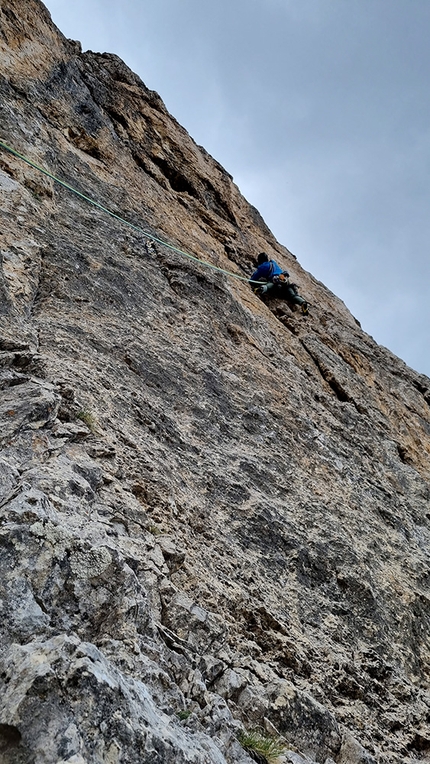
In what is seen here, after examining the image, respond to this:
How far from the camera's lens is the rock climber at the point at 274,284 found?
11.9 m

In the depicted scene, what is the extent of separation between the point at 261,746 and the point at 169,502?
6.10 feet

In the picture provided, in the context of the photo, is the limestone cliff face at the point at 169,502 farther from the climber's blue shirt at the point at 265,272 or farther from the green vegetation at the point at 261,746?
the climber's blue shirt at the point at 265,272

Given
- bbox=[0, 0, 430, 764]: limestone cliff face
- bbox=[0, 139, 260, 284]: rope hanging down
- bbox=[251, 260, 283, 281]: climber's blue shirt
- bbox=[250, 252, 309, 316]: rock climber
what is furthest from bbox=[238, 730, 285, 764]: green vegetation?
bbox=[251, 260, 283, 281]: climber's blue shirt

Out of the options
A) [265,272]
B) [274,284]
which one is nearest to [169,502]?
[274,284]

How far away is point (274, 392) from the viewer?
25.1 feet

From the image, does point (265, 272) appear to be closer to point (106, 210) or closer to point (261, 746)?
point (106, 210)

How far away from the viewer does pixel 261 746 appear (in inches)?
125

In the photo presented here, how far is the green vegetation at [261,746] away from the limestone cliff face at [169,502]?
10cm

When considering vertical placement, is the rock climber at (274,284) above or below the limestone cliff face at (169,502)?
above

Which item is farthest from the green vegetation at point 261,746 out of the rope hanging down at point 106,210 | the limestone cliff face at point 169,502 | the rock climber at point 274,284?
the rock climber at point 274,284

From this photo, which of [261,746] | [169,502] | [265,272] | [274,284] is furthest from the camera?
[265,272]

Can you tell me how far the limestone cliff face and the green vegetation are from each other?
0.10m

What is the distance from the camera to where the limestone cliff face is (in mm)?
2658

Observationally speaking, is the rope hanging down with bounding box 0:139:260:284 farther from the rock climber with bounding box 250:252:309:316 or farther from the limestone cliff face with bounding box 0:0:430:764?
the rock climber with bounding box 250:252:309:316
